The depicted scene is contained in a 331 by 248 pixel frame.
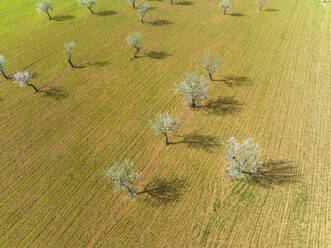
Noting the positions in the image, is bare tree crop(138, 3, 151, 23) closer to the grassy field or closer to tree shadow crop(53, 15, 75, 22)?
the grassy field

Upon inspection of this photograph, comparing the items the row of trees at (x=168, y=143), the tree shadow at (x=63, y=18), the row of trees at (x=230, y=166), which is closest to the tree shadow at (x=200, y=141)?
the row of trees at (x=168, y=143)

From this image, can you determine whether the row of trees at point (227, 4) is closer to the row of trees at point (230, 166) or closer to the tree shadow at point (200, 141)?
the tree shadow at point (200, 141)

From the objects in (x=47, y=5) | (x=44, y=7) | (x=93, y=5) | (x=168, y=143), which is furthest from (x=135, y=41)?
(x=44, y=7)

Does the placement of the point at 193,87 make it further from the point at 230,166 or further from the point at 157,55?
the point at 157,55

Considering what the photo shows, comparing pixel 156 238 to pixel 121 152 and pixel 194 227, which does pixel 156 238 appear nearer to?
pixel 194 227

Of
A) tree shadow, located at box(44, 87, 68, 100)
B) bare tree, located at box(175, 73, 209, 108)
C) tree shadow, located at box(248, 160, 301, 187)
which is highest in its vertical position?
bare tree, located at box(175, 73, 209, 108)

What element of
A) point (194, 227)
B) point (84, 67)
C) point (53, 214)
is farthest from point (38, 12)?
point (194, 227)

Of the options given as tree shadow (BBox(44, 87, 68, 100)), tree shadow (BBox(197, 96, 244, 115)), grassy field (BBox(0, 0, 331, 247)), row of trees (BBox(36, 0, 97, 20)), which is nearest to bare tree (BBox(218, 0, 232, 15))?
grassy field (BBox(0, 0, 331, 247))
